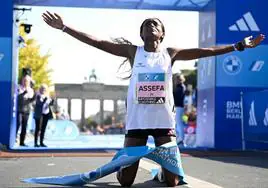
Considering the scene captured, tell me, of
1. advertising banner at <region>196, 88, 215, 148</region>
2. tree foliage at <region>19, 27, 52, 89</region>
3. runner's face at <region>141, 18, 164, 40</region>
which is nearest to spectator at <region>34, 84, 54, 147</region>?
advertising banner at <region>196, 88, 215, 148</region>

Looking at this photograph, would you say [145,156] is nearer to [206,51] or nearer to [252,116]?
[206,51]

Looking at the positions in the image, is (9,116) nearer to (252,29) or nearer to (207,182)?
(252,29)

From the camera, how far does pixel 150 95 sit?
17.7 ft

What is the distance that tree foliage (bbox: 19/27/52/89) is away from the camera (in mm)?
39216

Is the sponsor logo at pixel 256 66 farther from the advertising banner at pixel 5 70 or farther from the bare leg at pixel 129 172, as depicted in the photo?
the bare leg at pixel 129 172

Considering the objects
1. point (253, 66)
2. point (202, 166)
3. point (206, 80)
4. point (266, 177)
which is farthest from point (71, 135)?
point (266, 177)

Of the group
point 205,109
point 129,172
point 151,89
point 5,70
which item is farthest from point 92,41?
point 205,109

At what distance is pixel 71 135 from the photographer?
19891 millimetres

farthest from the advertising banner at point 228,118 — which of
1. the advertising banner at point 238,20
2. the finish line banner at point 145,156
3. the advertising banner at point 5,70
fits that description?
the finish line banner at point 145,156

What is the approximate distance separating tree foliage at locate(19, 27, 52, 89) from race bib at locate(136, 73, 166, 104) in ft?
110

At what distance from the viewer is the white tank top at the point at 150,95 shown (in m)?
5.41

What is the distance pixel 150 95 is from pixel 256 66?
27.5 ft

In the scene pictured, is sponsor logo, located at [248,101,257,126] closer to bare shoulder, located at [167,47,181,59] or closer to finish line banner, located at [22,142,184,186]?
bare shoulder, located at [167,47,181,59]

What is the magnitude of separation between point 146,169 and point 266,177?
1.66m
